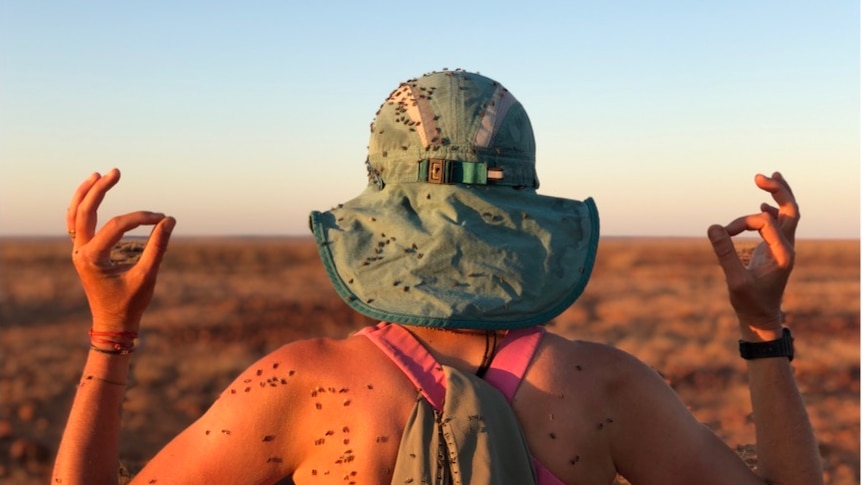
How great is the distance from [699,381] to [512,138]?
576 inches

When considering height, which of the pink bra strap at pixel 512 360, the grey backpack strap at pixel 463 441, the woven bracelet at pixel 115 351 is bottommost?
the grey backpack strap at pixel 463 441

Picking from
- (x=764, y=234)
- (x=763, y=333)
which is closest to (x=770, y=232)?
(x=764, y=234)

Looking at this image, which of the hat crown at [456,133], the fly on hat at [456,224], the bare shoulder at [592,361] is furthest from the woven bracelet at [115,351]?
the bare shoulder at [592,361]

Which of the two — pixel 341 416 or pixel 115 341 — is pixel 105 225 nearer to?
pixel 115 341

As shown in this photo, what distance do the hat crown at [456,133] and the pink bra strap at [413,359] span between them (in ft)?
1.20

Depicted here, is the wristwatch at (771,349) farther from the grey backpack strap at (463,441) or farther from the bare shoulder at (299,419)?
the bare shoulder at (299,419)

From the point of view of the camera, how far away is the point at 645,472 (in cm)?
208

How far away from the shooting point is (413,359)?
1.94 m

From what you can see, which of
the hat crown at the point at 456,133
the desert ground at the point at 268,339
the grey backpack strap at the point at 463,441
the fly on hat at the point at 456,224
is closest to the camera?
the grey backpack strap at the point at 463,441

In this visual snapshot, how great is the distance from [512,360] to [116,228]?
898 millimetres

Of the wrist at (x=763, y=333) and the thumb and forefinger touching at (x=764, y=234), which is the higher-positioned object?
the thumb and forefinger touching at (x=764, y=234)

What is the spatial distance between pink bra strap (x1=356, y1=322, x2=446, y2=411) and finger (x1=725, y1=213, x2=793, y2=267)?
0.79m

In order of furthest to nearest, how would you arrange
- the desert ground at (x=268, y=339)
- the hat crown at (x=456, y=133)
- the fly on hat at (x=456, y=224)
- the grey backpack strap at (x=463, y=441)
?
the desert ground at (x=268, y=339) < the hat crown at (x=456, y=133) < the fly on hat at (x=456, y=224) < the grey backpack strap at (x=463, y=441)

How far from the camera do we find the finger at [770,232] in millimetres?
2180
